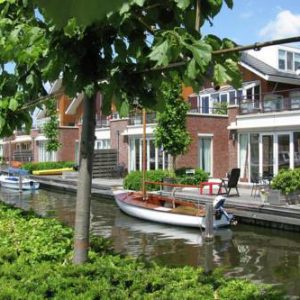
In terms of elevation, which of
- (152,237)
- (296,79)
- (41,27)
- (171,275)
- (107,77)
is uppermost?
(296,79)

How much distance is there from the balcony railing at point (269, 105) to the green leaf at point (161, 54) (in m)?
20.5

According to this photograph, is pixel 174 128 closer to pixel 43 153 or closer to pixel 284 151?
pixel 284 151

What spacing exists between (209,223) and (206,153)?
14471 millimetres

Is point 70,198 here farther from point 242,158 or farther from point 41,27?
point 41,27

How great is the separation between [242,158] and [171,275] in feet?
69.7

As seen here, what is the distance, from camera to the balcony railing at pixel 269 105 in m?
22.2

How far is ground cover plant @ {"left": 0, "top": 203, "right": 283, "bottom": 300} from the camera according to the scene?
A: 11.7 feet

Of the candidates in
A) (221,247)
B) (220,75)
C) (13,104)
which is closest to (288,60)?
(221,247)

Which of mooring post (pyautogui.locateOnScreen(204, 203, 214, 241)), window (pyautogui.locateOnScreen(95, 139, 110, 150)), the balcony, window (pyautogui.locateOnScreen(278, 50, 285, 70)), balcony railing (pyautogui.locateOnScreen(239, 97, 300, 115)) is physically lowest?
mooring post (pyautogui.locateOnScreen(204, 203, 214, 241))

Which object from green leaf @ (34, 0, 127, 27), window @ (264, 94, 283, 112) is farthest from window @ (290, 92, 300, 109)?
green leaf @ (34, 0, 127, 27)

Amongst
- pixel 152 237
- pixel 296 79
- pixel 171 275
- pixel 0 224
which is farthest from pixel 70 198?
pixel 171 275

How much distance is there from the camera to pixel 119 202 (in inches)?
725

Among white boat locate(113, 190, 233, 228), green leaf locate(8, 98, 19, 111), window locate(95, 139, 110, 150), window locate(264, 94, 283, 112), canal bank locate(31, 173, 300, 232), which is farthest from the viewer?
window locate(95, 139, 110, 150)

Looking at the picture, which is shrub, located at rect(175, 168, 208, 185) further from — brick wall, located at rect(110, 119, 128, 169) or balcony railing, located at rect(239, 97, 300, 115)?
brick wall, located at rect(110, 119, 128, 169)
